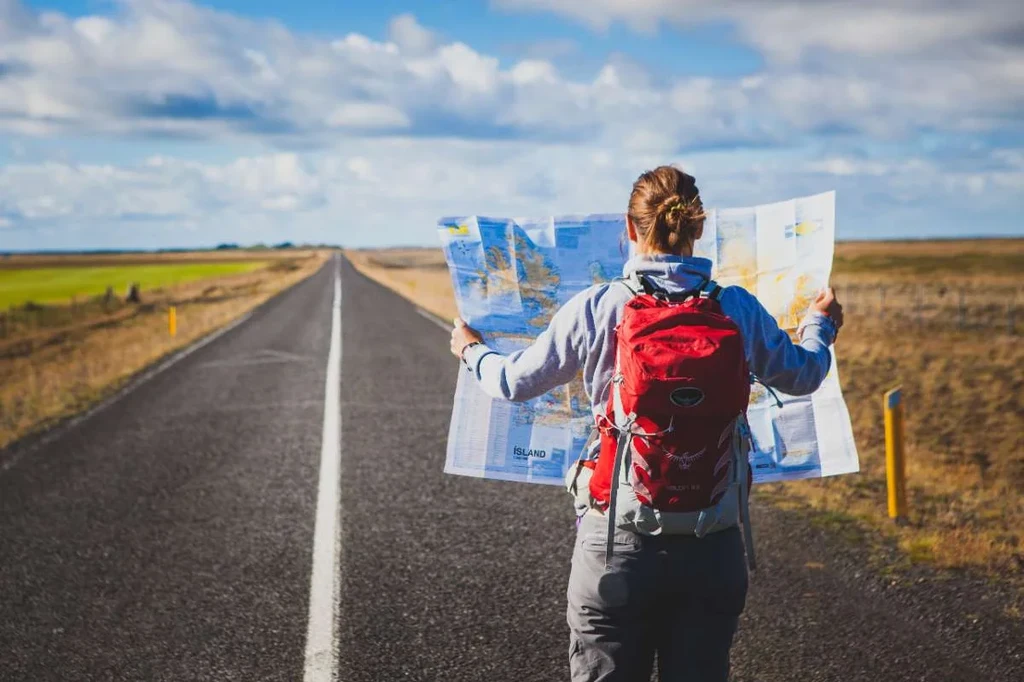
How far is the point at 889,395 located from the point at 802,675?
2.82m

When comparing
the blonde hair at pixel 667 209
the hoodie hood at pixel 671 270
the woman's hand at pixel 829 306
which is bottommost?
the woman's hand at pixel 829 306

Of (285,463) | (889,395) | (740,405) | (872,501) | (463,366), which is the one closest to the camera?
(740,405)

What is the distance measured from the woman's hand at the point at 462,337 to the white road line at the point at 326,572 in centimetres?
191

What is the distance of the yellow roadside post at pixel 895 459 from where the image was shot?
611 cm

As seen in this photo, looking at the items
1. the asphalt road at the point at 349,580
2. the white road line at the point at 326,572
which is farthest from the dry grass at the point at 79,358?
the white road line at the point at 326,572

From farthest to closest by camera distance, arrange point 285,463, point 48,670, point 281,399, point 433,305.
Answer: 1. point 433,305
2. point 281,399
3. point 285,463
4. point 48,670

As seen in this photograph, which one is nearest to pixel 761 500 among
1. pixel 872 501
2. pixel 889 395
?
pixel 872 501

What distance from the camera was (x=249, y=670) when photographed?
13.4 feet

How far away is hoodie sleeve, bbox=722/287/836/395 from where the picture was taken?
7.93 ft

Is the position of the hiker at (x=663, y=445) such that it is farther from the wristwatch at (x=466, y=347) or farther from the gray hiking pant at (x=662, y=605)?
the wristwatch at (x=466, y=347)

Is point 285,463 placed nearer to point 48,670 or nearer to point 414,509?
point 414,509

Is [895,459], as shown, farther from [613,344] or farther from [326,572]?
[613,344]

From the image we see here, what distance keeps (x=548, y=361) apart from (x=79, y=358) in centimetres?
1948

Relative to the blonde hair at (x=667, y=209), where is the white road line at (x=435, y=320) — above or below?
below
